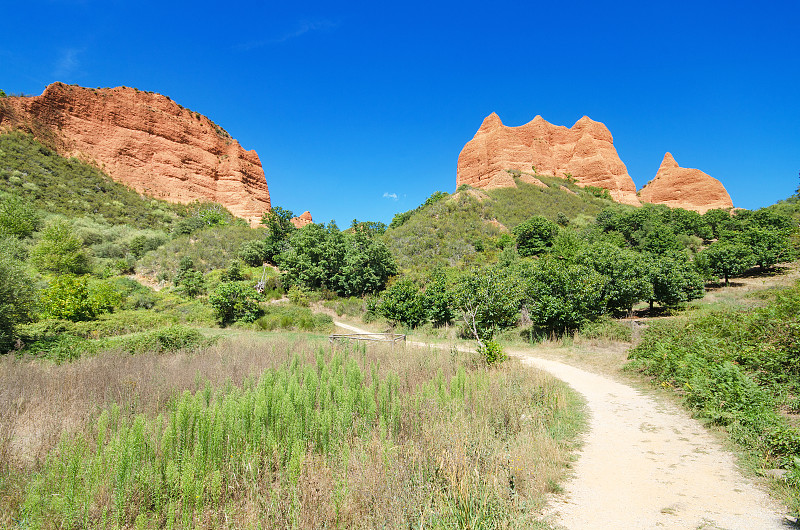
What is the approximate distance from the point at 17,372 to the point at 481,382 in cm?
846

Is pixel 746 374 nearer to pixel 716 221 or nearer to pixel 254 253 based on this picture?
pixel 254 253

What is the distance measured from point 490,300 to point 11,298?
1485cm

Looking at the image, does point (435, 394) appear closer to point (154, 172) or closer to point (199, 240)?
point (199, 240)

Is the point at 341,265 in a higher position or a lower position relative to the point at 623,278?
higher

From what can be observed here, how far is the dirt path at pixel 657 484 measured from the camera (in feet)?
9.86

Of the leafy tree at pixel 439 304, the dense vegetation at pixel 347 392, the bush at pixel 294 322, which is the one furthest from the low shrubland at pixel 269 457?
the leafy tree at pixel 439 304

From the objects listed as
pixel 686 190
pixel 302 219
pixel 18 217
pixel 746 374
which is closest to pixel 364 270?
pixel 746 374

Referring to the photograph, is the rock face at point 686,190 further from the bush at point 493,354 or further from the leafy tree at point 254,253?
the bush at point 493,354

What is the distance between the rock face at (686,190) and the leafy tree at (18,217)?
93.1 metres

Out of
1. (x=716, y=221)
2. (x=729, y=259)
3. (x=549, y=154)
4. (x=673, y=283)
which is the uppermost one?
(x=549, y=154)

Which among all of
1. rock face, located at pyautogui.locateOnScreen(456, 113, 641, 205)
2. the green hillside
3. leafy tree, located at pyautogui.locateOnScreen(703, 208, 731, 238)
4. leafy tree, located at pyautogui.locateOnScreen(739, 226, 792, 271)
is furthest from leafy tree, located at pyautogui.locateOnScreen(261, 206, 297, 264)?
leafy tree, located at pyautogui.locateOnScreen(703, 208, 731, 238)

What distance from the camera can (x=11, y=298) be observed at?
8.73m

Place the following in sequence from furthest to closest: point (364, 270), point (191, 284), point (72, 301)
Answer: point (364, 270), point (191, 284), point (72, 301)

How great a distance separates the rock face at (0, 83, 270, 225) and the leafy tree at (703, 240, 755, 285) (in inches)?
2270
